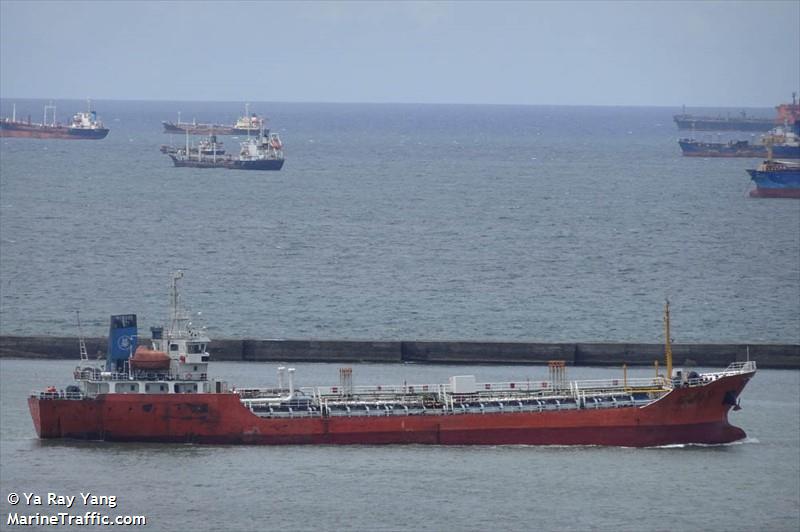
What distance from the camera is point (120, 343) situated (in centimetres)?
4884

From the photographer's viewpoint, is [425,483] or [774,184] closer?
[425,483]

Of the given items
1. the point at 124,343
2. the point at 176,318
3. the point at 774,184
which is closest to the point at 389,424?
the point at 176,318

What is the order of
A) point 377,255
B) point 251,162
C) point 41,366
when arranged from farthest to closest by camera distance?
point 251,162
point 377,255
point 41,366

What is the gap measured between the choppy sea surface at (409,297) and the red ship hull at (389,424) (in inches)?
20.1

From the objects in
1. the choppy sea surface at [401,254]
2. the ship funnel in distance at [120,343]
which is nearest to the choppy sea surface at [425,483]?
the ship funnel in distance at [120,343]

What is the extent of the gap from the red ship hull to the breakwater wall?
12.1 metres

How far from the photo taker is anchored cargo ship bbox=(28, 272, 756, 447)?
47.7 metres

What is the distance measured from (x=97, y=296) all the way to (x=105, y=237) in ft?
84.3

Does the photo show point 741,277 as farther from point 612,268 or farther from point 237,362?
point 237,362

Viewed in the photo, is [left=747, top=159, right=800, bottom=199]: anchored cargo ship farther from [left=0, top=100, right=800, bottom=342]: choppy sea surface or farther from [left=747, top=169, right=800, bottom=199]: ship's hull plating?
[left=0, top=100, right=800, bottom=342]: choppy sea surface

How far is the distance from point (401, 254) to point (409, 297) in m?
17.2

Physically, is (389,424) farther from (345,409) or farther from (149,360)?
(149,360)

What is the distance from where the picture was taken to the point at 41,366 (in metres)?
59.0

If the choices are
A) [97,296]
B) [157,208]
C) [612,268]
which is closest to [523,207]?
[157,208]
